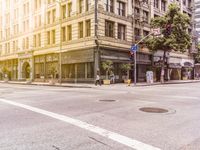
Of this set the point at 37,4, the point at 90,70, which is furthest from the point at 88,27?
the point at 37,4

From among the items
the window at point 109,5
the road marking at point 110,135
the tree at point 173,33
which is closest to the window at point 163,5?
the tree at point 173,33

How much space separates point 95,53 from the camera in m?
30.0

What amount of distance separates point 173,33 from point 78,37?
48.9 feet

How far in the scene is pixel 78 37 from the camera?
108ft

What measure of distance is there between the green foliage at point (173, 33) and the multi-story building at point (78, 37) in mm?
3146

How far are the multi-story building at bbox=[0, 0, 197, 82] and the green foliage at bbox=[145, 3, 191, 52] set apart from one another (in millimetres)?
3146

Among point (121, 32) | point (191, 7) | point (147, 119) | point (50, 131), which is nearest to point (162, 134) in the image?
point (147, 119)

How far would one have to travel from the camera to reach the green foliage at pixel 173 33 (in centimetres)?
3366

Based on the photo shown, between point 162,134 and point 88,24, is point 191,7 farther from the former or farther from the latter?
point 162,134

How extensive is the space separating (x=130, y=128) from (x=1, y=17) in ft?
189

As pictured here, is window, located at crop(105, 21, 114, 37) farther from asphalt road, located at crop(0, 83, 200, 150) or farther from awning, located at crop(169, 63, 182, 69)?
asphalt road, located at crop(0, 83, 200, 150)

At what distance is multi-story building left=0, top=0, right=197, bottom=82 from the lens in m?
31.0

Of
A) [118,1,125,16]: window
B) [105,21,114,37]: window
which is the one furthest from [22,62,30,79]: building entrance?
[118,1,125,16]: window

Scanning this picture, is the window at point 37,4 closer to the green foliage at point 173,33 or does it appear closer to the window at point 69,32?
the window at point 69,32
